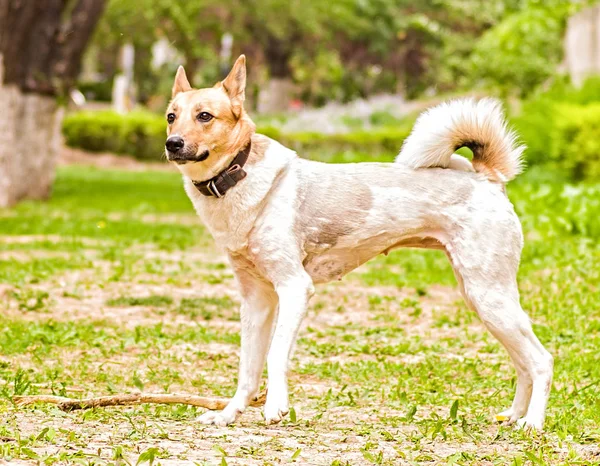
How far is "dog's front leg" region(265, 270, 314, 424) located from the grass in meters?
0.11

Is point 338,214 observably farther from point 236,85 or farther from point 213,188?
point 236,85

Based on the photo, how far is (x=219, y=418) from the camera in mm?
5230

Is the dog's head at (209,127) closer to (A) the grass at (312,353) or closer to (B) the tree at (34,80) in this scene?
(A) the grass at (312,353)

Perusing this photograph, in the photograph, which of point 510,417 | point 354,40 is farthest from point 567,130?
point 354,40

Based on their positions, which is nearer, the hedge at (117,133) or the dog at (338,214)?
the dog at (338,214)

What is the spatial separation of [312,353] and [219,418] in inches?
88.6

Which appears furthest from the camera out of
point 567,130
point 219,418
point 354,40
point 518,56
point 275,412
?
point 354,40

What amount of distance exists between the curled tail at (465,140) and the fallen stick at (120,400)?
1.50 m

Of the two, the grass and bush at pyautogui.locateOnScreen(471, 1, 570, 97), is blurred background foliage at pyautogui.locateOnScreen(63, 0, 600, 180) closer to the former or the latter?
bush at pyautogui.locateOnScreen(471, 1, 570, 97)

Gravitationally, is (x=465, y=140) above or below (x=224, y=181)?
above

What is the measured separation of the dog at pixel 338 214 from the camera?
5.26m

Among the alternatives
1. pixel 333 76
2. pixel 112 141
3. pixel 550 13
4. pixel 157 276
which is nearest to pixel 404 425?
pixel 157 276

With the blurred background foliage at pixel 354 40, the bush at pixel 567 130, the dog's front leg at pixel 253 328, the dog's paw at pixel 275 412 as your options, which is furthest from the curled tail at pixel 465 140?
the blurred background foliage at pixel 354 40

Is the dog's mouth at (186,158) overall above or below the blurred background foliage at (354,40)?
below
